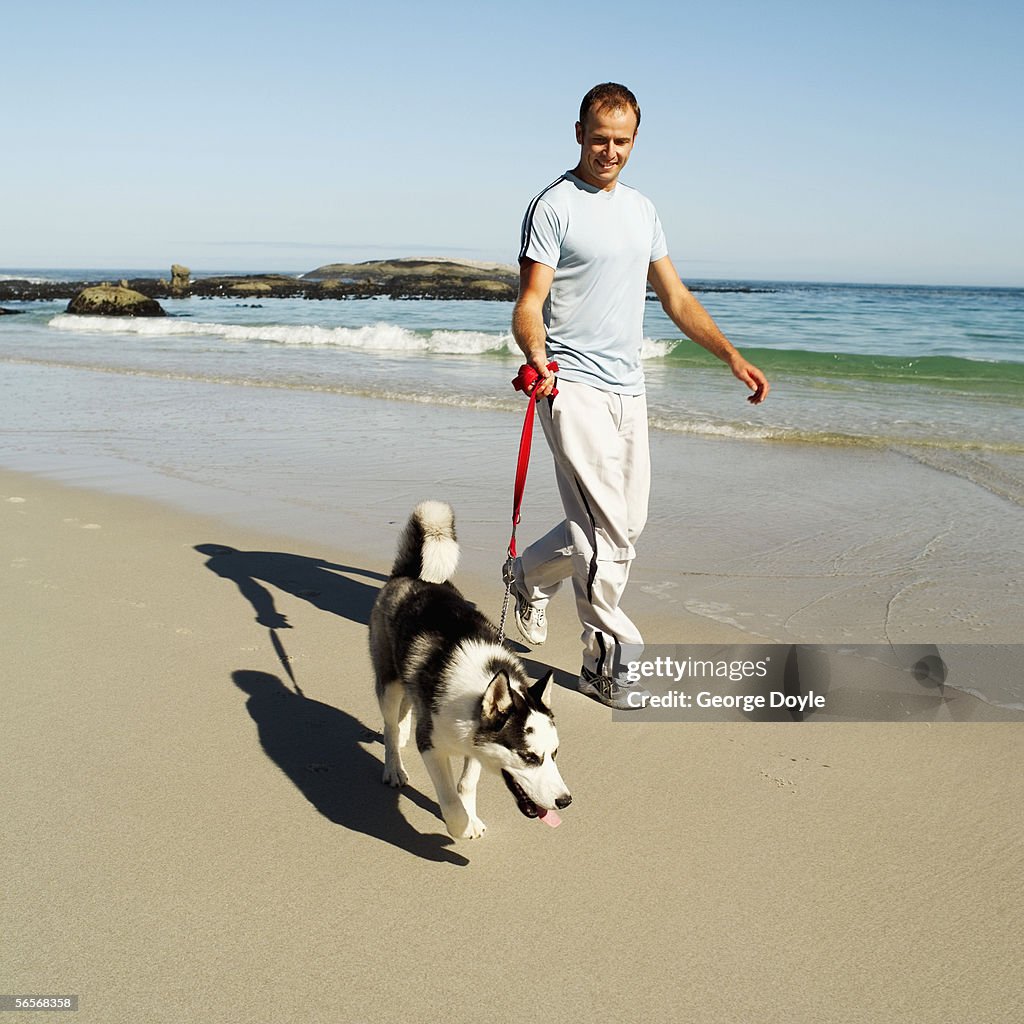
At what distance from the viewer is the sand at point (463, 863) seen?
7.58 feet

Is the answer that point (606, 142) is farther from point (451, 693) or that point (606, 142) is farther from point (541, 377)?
point (451, 693)

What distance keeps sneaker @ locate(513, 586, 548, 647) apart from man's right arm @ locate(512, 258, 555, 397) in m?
1.13

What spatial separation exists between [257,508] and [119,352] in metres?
14.8

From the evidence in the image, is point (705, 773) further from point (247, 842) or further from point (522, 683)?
point (247, 842)

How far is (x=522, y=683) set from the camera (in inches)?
115

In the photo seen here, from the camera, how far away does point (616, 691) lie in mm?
3984

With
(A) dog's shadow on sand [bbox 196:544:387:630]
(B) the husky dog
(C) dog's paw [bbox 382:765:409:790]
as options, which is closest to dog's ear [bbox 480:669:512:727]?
(B) the husky dog

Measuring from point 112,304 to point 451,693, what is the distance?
1368 inches

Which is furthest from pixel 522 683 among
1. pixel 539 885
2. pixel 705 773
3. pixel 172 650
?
pixel 172 650

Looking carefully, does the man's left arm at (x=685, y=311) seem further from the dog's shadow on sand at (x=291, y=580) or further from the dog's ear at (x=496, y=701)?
the dog's shadow on sand at (x=291, y=580)

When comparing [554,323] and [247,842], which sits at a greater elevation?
[554,323]

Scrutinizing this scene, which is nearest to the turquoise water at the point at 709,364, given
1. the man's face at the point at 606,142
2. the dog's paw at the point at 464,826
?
the man's face at the point at 606,142

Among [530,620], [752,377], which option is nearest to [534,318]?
[752,377]

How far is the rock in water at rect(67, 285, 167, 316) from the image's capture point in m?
33.6
